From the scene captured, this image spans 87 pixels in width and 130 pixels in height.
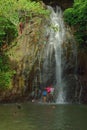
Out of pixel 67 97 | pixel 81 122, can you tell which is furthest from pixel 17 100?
pixel 81 122

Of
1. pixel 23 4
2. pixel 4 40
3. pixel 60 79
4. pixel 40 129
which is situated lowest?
pixel 40 129

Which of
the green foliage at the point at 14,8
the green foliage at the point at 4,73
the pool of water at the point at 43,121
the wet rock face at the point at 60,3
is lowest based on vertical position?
the pool of water at the point at 43,121

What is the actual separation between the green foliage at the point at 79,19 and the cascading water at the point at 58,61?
155 centimetres

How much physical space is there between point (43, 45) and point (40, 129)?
21.1m

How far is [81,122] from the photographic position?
2056 cm

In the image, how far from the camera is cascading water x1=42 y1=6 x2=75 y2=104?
37503 mm

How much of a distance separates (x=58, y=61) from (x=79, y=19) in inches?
166

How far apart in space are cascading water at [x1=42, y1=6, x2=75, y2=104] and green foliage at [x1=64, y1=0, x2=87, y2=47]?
61.2 inches

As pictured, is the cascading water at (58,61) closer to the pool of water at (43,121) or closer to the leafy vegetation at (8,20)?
the leafy vegetation at (8,20)

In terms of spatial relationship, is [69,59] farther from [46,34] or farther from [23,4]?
[23,4]

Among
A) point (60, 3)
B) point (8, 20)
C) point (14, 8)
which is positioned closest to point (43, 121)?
point (8, 20)

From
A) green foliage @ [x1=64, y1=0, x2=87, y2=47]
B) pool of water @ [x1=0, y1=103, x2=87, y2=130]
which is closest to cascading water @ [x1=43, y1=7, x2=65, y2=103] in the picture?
green foliage @ [x1=64, y1=0, x2=87, y2=47]

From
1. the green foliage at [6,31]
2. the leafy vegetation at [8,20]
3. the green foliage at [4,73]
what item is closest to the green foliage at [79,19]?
the leafy vegetation at [8,20]

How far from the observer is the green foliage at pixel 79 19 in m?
36.2
